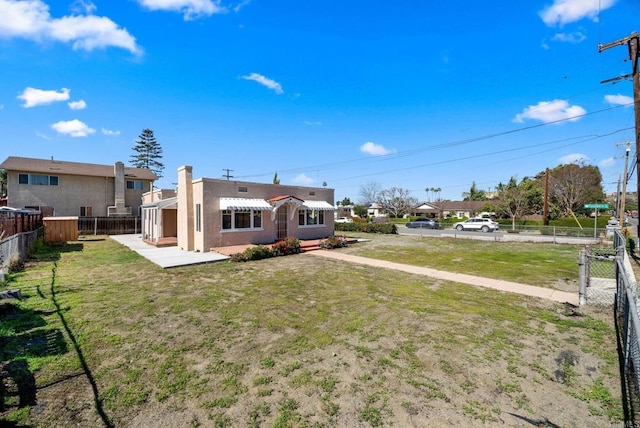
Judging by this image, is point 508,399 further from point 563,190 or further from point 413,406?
point 563,190

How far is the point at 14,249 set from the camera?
1188cm

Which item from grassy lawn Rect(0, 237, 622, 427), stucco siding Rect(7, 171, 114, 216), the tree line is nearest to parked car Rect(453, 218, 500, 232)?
the tree line

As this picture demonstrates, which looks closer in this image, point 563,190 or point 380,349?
point 380,349

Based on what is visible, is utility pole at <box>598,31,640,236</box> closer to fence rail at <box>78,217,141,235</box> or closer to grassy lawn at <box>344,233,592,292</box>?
grassy lawn at <box>344,233,592,292</box>

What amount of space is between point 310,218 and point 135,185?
25222 mm

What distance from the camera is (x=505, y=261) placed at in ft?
50.4

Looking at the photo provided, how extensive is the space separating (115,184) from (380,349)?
119ft

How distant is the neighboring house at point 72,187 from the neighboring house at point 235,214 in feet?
46.6

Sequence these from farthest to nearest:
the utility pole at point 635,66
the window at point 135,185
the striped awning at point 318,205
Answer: the window at point 135,185, the striped awning at point 318,205, the utility pole at point 635,66

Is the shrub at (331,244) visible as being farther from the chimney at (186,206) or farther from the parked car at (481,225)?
the parked car at (481,225)

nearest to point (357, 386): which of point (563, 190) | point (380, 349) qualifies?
point (380, 349)

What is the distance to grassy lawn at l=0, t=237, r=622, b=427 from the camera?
3859mm

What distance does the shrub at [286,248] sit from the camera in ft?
54.3

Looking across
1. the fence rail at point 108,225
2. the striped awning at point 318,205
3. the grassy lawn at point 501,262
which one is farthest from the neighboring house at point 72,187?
the grassy lawn at point 501,262
